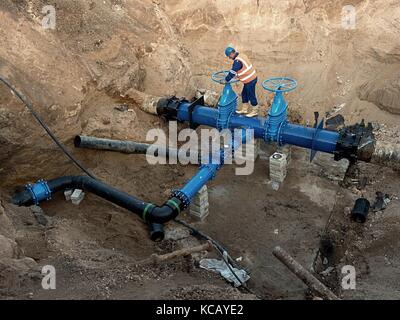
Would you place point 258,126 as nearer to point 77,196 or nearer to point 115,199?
point 115,199

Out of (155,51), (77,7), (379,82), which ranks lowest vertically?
(379,82)

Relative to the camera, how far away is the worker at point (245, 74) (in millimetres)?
8352

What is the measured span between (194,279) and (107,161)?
11.8 ft

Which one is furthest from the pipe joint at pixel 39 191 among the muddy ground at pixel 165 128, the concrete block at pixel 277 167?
the concrete block at pixel 277 167

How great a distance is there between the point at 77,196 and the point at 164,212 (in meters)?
2.04

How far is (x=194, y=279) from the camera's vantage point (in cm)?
629

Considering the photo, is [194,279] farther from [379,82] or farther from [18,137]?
[379,82]

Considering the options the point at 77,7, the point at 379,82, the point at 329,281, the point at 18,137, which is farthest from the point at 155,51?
the point at 329,281

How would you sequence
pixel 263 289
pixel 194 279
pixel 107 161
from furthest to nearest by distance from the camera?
pixel 107 161 → pixel 263 289 → pixel 194 279

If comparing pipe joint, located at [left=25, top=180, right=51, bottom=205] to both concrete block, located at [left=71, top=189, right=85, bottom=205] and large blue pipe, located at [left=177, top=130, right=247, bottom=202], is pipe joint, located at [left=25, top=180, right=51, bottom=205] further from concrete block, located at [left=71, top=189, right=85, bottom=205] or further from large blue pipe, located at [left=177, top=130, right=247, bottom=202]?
large blue pipe, located at [left=177, top=130, right=247, bottom=202]

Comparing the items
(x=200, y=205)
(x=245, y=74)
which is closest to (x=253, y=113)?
(x=245, y=74)

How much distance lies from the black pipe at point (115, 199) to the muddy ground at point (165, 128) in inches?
14.0

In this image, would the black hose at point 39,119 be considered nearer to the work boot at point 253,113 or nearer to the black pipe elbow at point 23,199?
the black pipe elbow at point 23,199

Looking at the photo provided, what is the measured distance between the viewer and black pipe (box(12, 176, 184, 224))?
276 inches
